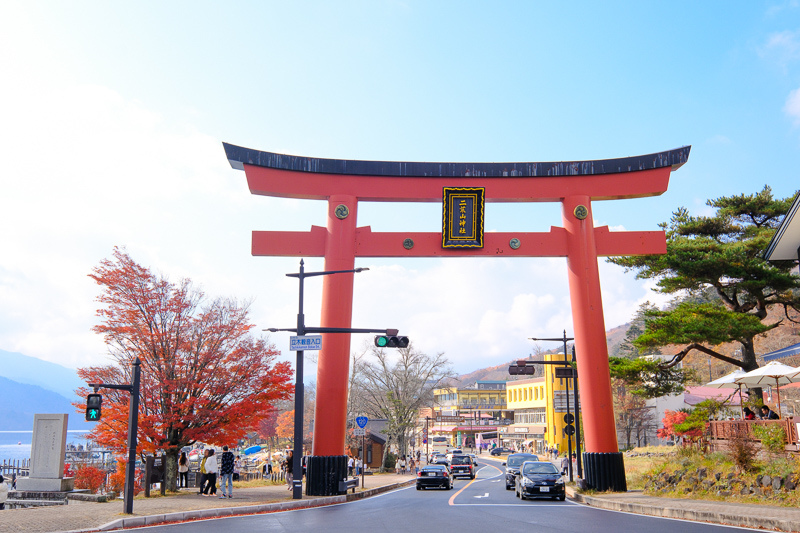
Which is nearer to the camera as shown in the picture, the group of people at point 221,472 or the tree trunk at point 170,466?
the group of people at point 221,472

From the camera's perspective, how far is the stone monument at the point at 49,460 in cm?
2038

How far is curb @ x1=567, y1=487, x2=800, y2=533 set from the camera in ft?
39.2

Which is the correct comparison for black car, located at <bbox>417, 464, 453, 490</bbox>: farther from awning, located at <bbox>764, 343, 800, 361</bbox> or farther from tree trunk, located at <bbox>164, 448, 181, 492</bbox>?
awning, located at <bbox>764, 343, 800, 361</bbox>

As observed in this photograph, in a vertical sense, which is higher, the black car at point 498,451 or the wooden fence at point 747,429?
the wooden fence at point 747,429

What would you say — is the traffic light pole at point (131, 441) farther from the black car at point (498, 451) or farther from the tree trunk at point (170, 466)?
the black car at point (498, 451)

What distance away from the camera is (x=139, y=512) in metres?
14.9

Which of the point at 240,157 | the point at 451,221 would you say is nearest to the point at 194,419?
the point at 240,157

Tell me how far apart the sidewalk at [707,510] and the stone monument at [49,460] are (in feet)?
57.3

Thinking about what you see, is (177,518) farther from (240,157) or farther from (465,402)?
(465,402)

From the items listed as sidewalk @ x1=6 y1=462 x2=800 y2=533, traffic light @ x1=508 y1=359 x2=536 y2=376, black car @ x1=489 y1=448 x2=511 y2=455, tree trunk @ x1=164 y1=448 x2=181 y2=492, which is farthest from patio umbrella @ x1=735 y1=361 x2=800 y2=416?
black car @ x1=489 y1=448 x2=511 y2=455

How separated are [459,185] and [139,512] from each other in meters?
15.2

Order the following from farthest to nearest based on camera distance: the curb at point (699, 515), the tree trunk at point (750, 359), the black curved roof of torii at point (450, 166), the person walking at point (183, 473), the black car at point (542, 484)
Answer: the tree trunk at point (750, 359), the person walking at point (183, 473), the black curved roof of torii at point (450, 166), the black car at point (542, 484), the curb at point (699, 515)

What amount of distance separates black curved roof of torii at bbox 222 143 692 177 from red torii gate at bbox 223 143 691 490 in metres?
0.04

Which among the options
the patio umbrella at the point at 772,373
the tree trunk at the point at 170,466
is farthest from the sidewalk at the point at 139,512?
the patio umbrella at the point at 772,373
